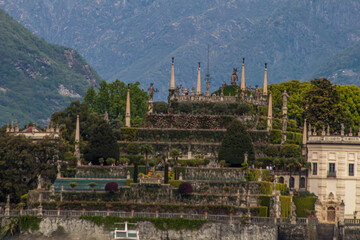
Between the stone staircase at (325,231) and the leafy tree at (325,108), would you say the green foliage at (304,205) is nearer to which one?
the stone staircase at (325,231)

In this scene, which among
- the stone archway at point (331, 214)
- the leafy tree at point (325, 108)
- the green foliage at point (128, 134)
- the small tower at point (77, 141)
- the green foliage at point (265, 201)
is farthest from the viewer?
the leafy tree at point (325, 108)

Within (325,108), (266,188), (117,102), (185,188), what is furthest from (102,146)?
(117,102)

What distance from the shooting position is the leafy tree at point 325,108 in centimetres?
14800

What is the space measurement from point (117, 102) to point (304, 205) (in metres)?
56.7

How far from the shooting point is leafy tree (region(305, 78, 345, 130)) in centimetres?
14800

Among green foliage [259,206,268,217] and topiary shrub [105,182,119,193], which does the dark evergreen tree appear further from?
topiary shrub [105,182,119,193]

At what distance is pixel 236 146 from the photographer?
12775 cm

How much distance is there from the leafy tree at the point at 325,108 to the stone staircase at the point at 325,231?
29.5 m

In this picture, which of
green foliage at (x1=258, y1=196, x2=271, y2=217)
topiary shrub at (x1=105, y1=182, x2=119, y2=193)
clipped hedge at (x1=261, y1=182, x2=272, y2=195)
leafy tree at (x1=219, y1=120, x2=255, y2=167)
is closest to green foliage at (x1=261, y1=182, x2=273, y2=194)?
clipped hedge at (x1=261, y1=182, x2=272, y2=195)

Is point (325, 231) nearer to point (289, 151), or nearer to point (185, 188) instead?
point (185, 188)

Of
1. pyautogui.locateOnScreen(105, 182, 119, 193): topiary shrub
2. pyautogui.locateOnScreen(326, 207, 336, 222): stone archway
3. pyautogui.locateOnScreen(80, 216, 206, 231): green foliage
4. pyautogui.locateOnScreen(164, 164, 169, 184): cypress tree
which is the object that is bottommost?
pyautogui.locateOnScreen(80, 216, 206, 231): green foliage

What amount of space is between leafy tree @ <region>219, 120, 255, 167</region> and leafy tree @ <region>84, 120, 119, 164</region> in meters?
12.8

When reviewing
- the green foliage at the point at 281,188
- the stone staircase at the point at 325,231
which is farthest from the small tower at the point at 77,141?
the stone staircase at the point at 325,231

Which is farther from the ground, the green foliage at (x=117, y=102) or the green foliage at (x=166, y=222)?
the green foliage at (x=117, y=102)
